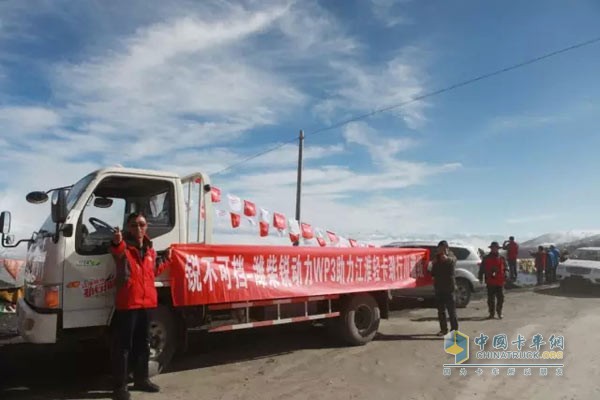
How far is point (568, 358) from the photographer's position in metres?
7.50

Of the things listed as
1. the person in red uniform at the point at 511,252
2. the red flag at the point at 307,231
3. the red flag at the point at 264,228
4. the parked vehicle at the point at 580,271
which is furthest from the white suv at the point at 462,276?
the parked vehicle at the point at 580,271

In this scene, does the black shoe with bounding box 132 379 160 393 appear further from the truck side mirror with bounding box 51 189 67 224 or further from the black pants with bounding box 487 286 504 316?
the black pants with bounding box 487 286 504 316

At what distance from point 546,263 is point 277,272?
17.1m

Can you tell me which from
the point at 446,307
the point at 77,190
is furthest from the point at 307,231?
the point at 77,190

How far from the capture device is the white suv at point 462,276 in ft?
42.7

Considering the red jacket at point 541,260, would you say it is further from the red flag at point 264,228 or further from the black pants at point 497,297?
the red flag at point 264,228

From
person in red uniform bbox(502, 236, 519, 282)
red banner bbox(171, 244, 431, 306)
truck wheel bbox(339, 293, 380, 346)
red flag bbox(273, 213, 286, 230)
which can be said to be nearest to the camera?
red banner bbox(171, 244, 431, 306)

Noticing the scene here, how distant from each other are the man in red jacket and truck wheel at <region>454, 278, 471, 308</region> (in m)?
9.85

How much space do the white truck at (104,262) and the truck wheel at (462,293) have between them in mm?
7269

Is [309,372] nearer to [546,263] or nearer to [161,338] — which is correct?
[161,338]

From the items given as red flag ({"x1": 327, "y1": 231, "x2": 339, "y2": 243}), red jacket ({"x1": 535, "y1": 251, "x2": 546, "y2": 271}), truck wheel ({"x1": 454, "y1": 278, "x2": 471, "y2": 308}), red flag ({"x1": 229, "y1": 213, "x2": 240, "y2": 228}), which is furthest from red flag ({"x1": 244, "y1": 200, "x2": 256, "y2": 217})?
red jacket ({"x1": 535, "y1": 251, "x2": 546, "y2": 271})

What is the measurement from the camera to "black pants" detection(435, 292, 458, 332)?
910cm

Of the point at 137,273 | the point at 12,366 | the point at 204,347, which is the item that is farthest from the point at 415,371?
the point at 12,366

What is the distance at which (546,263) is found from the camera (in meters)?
20.8
